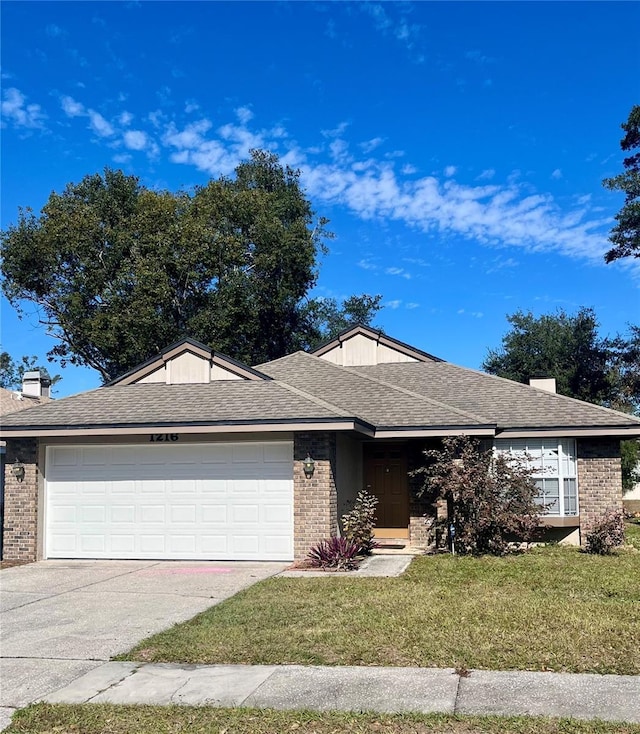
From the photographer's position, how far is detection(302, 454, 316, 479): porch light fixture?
1309 cm

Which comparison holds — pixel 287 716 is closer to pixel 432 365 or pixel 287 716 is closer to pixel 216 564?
pixel 216 564

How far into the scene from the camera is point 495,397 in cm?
1725

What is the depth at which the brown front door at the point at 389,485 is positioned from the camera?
1612 cm

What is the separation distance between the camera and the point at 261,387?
15312mm

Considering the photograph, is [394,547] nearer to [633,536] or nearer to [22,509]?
[633,536]

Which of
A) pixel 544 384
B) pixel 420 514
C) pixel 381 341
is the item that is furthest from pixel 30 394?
pixel 544 384

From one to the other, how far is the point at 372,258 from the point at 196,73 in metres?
15.2

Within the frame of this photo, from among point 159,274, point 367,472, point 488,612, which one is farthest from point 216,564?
point 159,274

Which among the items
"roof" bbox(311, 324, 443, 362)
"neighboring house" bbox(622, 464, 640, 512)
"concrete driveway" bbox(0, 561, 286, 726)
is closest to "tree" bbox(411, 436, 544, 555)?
"concrete driveway" bbox(0, 561, 286, 726)

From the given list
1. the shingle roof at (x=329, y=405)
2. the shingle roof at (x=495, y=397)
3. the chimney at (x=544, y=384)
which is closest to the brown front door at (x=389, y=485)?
the shingle roof at (x=329, y=405)

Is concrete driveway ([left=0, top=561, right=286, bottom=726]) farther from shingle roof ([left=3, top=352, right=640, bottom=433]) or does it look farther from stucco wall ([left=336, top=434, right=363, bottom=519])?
shingle roof ([left=3, top=352, right=640, bottom=433])

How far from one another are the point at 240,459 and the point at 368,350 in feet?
25.7

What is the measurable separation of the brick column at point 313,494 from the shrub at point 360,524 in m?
0.50

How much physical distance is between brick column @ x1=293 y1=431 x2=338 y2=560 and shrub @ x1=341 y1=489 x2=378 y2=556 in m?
0.50
